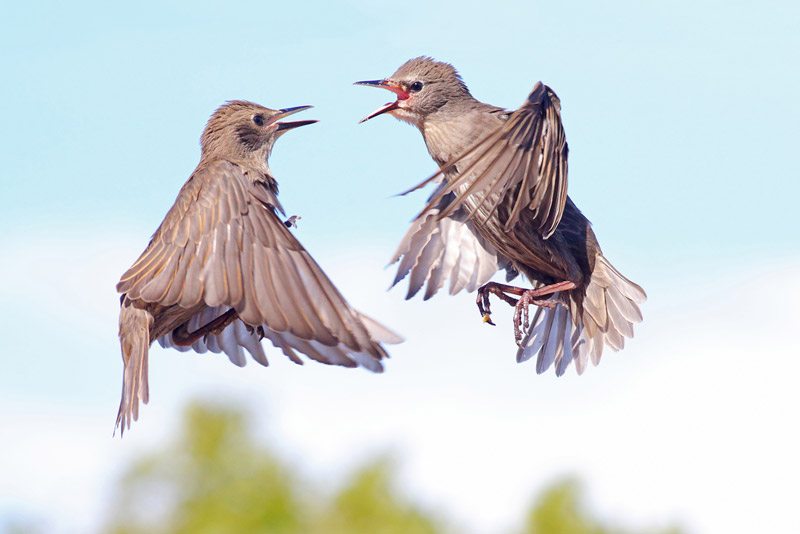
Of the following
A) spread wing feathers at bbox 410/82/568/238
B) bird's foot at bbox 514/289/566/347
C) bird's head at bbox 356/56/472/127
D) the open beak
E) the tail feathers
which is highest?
bird's head at bbox 356/56/472/127

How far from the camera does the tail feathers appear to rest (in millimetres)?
6703

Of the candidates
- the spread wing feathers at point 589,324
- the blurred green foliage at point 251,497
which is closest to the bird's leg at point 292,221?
the spread wing feathers at point 589,324

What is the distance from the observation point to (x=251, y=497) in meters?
25.3

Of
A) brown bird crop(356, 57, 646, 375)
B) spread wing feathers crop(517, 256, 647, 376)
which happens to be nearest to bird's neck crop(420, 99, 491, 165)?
brown bird crop(356, 57, 646, 375)

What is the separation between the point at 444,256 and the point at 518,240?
18.9 inches

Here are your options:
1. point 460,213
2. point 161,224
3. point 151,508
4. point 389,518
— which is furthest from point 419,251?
point 151,508

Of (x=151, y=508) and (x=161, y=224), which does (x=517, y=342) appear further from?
(x=151, y=508)

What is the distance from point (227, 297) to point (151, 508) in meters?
19.4

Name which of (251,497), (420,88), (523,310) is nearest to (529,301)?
(523,310)

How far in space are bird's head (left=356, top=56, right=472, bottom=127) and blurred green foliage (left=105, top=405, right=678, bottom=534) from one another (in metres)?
16.7

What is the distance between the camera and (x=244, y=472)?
25.6 meters

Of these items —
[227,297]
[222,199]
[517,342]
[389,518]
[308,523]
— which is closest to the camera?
[227,297]

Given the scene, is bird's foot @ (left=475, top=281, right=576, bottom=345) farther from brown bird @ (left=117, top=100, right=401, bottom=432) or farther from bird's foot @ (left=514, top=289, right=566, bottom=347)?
brown bird @ (left=117, top=100, right=401, bottom=432)

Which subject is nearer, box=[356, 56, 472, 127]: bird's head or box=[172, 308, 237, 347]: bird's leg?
box=[172, 308, 237, 347]: bird's leg
